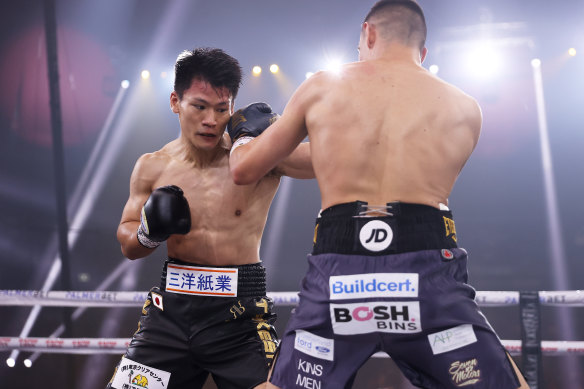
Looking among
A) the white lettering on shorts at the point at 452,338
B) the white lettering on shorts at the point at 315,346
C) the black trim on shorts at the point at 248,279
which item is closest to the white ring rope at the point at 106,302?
the black trim on shorts at the point at 248,279

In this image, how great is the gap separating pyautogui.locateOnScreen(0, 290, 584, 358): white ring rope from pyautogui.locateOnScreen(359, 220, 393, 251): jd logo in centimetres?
176

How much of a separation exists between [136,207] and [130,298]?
1255mm

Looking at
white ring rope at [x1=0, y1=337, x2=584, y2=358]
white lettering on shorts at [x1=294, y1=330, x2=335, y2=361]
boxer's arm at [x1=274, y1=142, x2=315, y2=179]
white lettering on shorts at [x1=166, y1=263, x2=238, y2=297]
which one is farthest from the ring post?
white lettering on shorts at [x1=294, y1=330, x2=335, y2=361]

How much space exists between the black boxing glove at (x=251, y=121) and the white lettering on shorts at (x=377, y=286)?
0.79 m

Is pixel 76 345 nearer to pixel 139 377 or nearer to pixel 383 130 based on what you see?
pixel 139 377

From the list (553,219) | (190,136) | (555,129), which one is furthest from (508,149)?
(190,136)

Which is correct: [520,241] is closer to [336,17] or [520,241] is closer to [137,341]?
[336,17]

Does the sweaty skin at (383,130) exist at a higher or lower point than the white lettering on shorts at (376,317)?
higher

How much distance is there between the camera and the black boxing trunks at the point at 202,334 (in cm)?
202

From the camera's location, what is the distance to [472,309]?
1355mm

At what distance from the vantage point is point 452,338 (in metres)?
1.32

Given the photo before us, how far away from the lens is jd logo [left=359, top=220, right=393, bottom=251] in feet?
4.59

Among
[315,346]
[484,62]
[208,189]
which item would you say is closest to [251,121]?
[208,189]

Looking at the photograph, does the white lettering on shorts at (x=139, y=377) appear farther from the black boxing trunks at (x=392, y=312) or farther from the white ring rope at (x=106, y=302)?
the white ring rope at (x=106, y=302)
